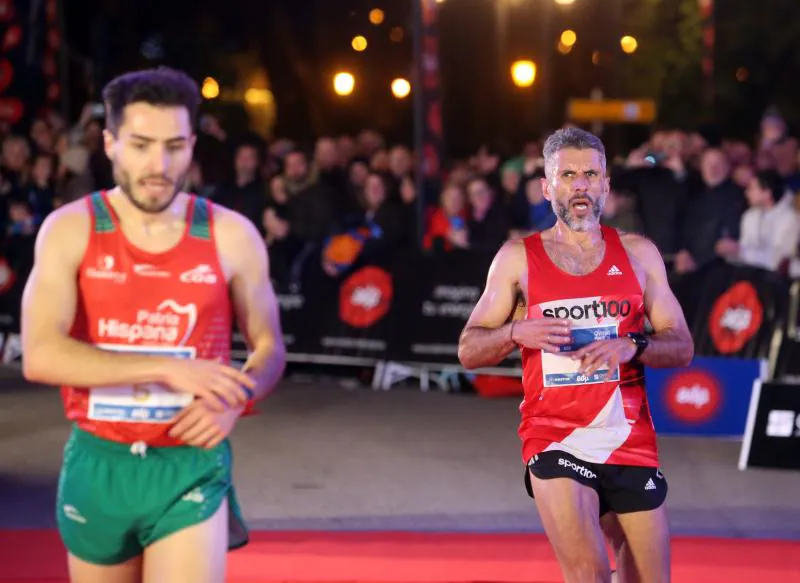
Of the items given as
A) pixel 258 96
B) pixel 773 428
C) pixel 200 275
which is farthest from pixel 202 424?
pixel 258 96

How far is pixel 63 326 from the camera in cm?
374

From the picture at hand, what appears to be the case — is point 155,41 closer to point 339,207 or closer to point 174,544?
point 339,207

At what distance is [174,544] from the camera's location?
12.3 feet

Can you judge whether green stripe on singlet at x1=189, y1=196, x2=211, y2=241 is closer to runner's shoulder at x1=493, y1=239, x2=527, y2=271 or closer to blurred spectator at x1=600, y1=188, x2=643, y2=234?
runner's shoulder at x1=493, y1=239, x2=527, y2=271

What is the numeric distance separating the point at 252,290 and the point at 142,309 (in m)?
0.32

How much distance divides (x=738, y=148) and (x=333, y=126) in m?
26.2

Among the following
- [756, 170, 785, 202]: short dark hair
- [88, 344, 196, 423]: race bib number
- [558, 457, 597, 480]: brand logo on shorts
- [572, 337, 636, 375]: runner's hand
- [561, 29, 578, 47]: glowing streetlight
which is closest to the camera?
[88, 344, 196, 423]: race bib number

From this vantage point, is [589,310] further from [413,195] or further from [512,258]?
[413,195]

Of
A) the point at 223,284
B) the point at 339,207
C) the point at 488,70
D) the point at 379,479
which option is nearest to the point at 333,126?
the point at 488,70

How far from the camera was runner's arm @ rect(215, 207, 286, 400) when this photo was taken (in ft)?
12.6

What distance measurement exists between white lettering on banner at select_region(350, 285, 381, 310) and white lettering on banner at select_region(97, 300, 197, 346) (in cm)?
886

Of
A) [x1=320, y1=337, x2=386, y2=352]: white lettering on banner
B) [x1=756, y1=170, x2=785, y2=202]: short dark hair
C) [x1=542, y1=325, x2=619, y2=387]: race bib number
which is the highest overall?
[x1=542, y1=325, x2=619, y2=387]: race bib number

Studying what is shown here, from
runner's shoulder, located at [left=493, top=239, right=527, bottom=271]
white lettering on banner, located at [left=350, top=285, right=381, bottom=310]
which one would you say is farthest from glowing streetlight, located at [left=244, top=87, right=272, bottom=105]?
runner's shoulder, located at [left=493, top=239, right=527, bottom=271]

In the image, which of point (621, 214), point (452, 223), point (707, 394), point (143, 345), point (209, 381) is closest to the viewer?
point (209, 381)
